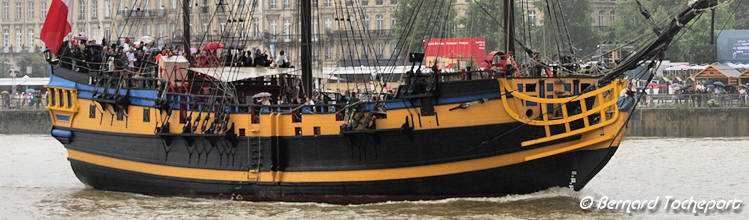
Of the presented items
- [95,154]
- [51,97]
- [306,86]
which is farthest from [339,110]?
[51,97]

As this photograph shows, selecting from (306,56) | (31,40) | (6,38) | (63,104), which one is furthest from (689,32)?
(6,38)

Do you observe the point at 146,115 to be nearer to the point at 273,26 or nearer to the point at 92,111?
A: the point at 92,111

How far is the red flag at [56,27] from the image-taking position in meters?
32.2

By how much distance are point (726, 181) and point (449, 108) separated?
1080 cm

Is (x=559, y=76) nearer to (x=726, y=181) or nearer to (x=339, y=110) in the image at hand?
(x=339, y=110)

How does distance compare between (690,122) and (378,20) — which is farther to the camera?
(378,20)

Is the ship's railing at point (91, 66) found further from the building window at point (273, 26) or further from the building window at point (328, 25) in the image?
the building window at point (273, 26)

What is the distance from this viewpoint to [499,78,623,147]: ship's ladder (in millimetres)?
24719

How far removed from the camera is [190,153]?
28438 mm

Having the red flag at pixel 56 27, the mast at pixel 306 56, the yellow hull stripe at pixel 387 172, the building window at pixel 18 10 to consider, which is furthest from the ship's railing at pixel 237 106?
the building window at pixel 18 10

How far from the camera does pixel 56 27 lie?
3234cm

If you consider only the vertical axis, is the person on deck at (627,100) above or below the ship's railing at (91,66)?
below

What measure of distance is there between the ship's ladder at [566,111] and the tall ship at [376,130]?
0.03m

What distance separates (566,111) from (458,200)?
3424 mm
